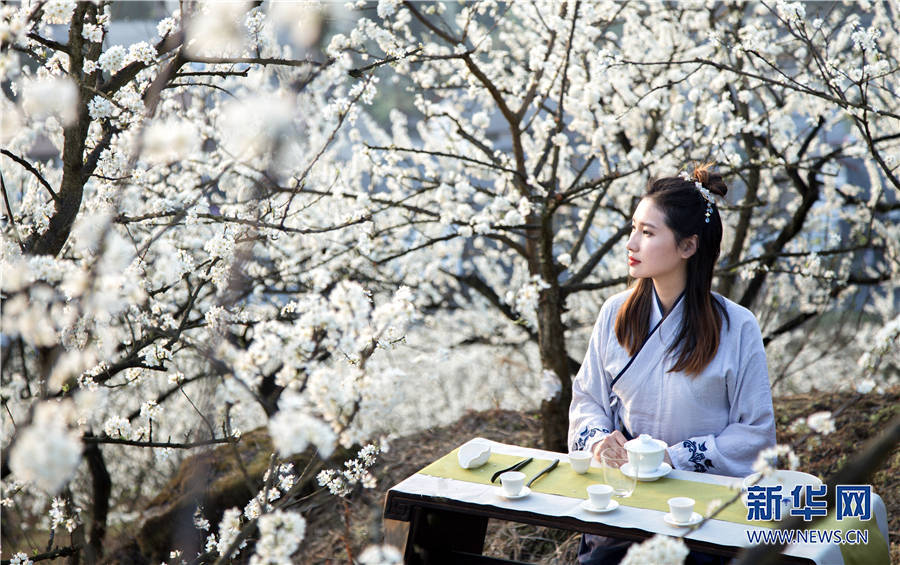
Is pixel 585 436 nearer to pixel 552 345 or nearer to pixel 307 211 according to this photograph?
pixel 552 345

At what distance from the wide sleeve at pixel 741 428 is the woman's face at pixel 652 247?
31 centimetres

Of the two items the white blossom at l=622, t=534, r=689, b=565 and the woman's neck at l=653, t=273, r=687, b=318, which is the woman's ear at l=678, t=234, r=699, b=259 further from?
the white blossom at l=622, t=534, r=689, b=565

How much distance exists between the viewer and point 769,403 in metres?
2.37

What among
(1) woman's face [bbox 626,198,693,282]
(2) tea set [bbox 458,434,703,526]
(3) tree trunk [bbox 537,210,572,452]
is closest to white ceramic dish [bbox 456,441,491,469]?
(2) tea set [bbox 458,434,703,526]

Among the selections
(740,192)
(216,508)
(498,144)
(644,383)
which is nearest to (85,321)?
Result: (644,383)

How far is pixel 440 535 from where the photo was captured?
2.42 m

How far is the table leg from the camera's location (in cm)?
223

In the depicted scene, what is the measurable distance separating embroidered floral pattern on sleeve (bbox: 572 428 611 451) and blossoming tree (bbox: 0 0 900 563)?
52cm

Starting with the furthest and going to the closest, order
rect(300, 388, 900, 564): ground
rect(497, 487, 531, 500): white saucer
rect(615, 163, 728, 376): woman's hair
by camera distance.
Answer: rect(300, 388, 900, 564): ground
rect(615, 163, 728, 376): woman's hair
rect(497, 487, 531, 500): white saucer

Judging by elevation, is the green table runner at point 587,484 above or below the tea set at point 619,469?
below

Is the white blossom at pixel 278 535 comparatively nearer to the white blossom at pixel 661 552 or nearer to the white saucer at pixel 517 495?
the white blossom at pixel 661 552

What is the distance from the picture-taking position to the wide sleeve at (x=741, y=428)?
232 centimetres

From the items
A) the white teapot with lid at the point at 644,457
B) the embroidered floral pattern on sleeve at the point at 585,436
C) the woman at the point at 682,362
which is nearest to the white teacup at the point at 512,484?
the white teapot with lid at the point at 644,457

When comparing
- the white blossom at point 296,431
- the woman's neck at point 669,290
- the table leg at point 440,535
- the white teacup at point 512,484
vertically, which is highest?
the woman's neck at point 669,290
